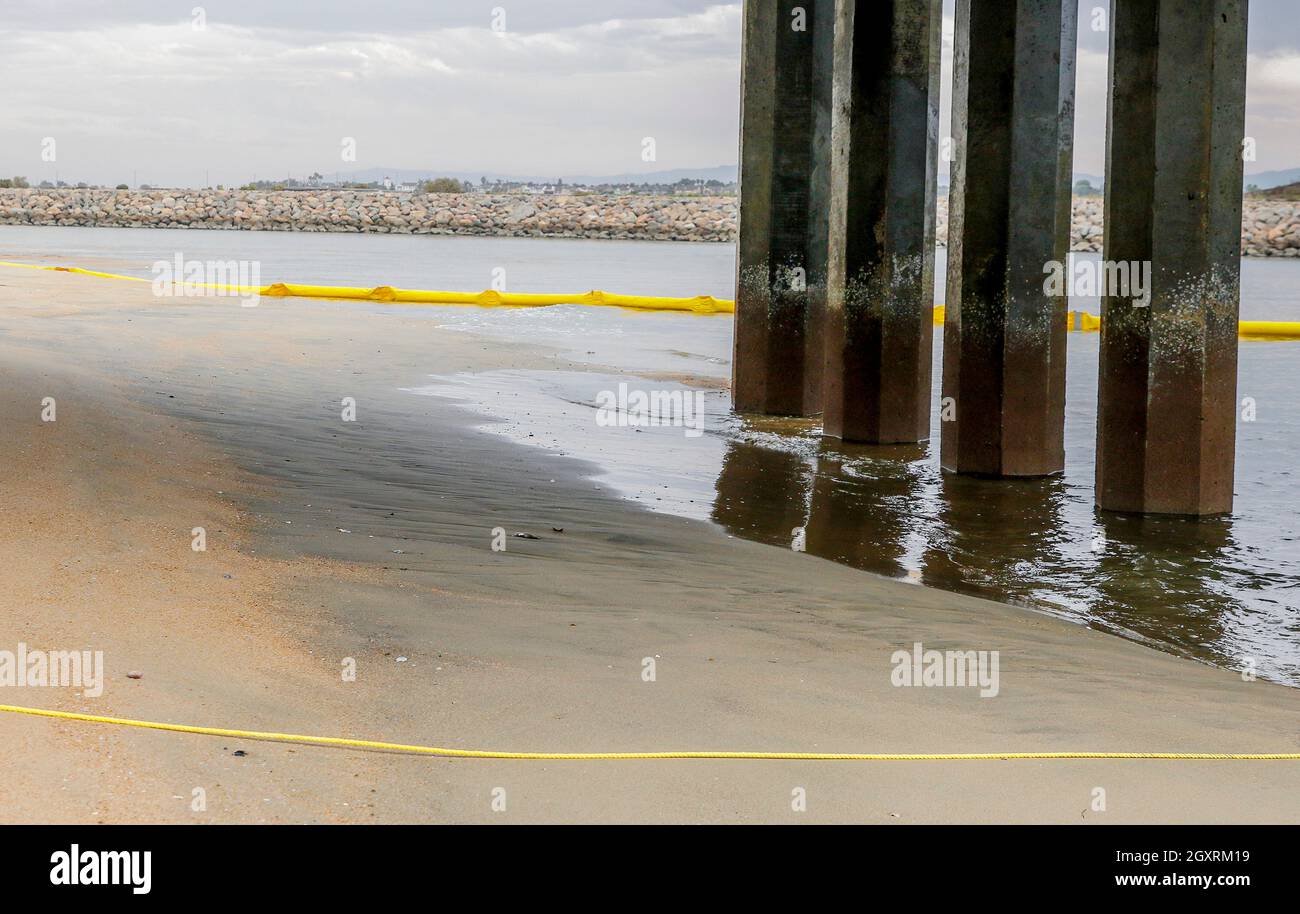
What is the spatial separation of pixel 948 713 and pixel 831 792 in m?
0.97

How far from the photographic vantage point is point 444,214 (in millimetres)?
100250

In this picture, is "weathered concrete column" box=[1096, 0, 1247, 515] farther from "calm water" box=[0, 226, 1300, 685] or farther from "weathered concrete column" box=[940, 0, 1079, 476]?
"weathered concrete column" box=[940, 0, 1079, 476]

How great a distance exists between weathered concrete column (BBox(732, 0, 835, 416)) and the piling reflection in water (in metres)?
2.56

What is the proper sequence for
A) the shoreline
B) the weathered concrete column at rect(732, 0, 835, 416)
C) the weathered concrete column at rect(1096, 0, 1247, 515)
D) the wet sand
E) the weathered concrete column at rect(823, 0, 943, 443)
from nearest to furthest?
the wet sand, the weathered concrete column at rect(1096, 0, 1247, 515), the weathered concrete column at rect(823, 0, 943, 443), the weathered concrete column at rect(732, 0, 835, 416), the shoreline

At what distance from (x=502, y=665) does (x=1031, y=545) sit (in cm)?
476

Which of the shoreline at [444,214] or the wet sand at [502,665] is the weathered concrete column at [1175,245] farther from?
the shoreline at [444,214]

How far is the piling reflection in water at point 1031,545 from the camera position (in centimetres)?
689

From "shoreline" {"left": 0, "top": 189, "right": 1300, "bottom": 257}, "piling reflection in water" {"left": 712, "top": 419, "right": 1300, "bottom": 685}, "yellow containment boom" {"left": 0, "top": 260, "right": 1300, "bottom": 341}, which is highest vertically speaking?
"shoreline" {"left": 0, "top": 189, "right": 1300, "bottom": 257}

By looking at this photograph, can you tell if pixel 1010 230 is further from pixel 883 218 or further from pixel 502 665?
pixel 502 665

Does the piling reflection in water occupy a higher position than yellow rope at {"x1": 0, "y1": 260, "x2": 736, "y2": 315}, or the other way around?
yellow rope at {"x1": 0, "y1": 260, "x2": 736, "y2": 315}

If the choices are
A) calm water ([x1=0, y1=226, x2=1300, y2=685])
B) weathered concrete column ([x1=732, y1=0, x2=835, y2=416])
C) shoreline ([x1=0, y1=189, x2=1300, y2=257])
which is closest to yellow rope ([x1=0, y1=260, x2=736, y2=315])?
calm water ([x1=0, y1=226, x2=1300, y2=685])

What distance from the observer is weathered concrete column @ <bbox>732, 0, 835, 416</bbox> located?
13.9 metres

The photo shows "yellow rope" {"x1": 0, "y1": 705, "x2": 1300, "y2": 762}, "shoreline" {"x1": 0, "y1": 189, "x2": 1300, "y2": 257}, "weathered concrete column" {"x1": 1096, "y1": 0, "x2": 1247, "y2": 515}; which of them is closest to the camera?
"yellow rope" {"x1": 0, "y1": 705, "x2": 1300, "y2": 762}
